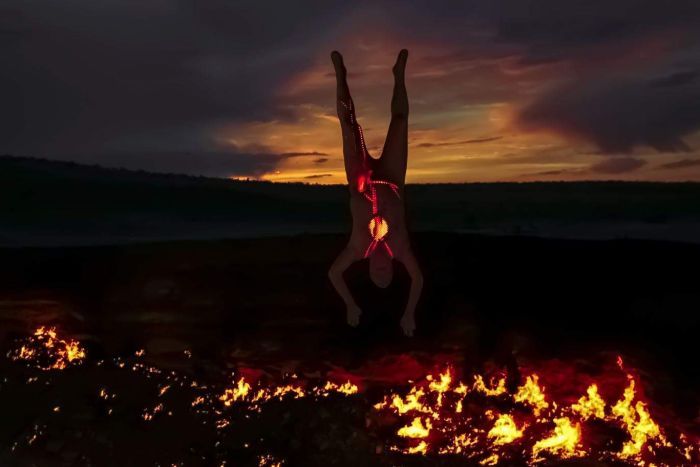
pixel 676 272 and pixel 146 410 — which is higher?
pixel 676 272

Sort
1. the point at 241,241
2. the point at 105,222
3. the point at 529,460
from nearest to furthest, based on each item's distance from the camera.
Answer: the point at 529,460 → the point at 241,241 → the point at 105,222

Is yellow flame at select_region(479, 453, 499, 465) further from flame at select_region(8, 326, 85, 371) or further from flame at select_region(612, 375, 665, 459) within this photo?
flame at select_region(8, 326, 85, 371)

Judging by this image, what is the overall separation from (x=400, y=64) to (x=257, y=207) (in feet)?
128

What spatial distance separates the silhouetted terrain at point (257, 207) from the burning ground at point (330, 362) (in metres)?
19.0

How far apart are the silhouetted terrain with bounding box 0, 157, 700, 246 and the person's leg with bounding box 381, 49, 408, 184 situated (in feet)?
71.3

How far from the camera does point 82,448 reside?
815cm

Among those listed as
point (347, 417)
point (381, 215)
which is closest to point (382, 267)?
point (381, 215)

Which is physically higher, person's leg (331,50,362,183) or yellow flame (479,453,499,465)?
person's leg (331,50,362,183)

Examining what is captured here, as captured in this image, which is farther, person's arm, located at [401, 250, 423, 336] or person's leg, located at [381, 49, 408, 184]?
person's arm, located at [401, 250, 423, 336]

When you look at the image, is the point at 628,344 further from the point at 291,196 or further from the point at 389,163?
the point at 291,196

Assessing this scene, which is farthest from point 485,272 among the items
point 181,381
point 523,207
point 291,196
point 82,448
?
point 291,196

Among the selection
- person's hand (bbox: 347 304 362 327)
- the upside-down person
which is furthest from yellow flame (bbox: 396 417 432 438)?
the upside-down person

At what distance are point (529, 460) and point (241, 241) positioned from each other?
5183 mm

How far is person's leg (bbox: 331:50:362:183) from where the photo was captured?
24.7 feet
